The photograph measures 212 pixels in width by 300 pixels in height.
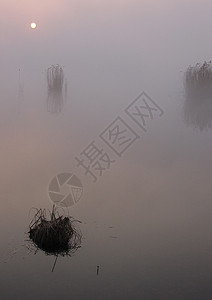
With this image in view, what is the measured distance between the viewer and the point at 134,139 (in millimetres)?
2539

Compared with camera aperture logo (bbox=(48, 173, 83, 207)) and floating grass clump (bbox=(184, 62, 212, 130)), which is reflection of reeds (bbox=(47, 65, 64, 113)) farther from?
floating grass clump (bbox=(184, 62, 212, 130))

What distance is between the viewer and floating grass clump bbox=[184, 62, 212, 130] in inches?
103

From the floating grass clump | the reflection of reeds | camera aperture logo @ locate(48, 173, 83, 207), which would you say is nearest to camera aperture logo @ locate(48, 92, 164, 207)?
camera aperture logo @ locate(48, 173, 83, 207)

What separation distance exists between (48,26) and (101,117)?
2.37 ft

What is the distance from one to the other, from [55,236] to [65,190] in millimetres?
460

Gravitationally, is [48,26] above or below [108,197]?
above

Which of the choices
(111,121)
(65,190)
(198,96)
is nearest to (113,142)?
(111,121)

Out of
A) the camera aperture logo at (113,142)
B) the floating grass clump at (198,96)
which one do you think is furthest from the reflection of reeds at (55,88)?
the floating grass clump at (198,96)

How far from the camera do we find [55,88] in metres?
2.68

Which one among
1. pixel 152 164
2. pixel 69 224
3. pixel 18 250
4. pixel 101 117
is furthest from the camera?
pixel 101 117

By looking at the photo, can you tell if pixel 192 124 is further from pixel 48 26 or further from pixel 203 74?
pixel 48 26

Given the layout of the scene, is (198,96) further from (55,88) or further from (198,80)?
(55,88)

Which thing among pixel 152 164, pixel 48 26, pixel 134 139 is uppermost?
pixel 48 26

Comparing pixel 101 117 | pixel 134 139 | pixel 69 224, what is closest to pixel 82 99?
pixel 101 117
